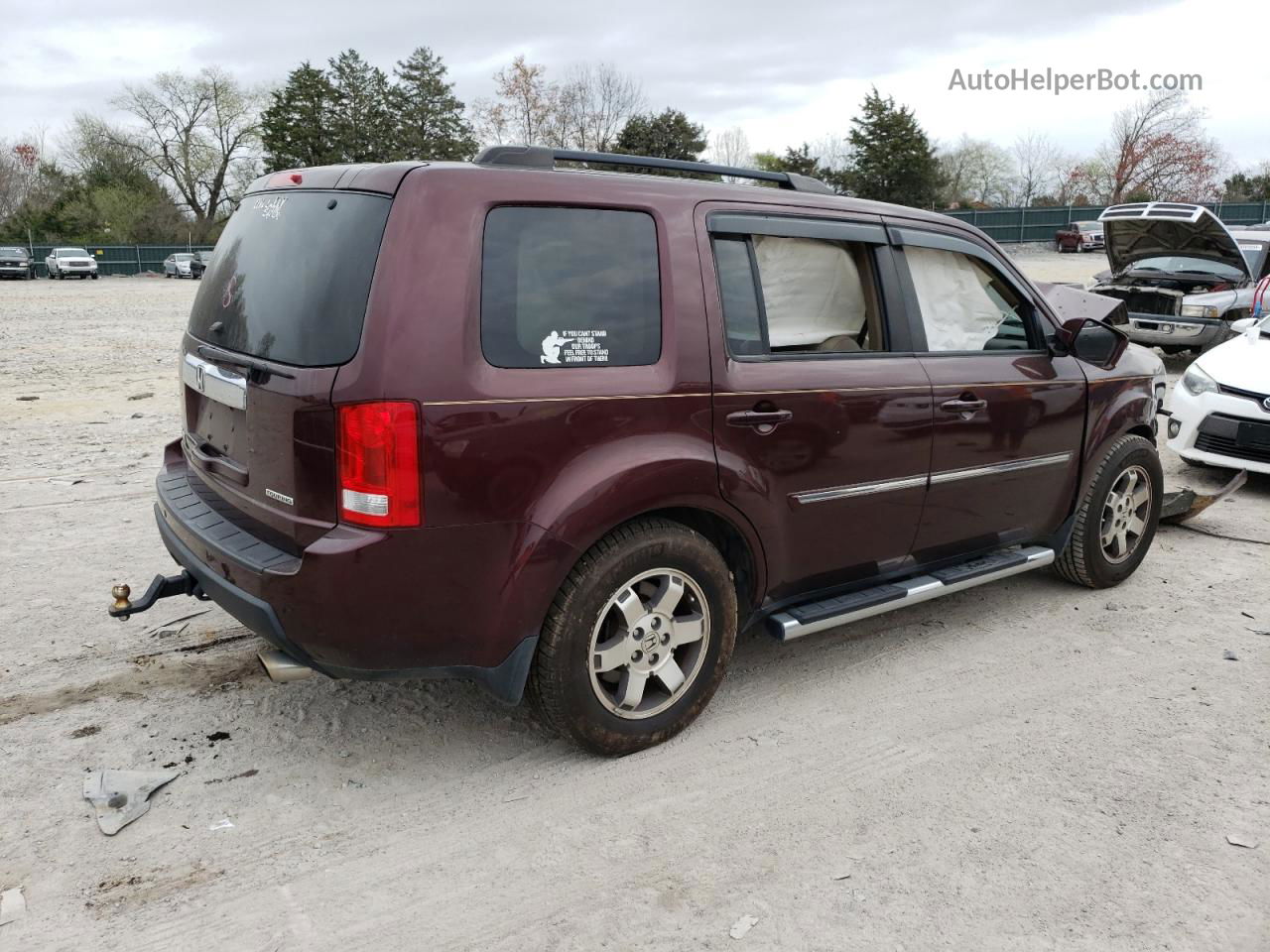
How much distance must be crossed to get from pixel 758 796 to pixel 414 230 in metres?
2.05

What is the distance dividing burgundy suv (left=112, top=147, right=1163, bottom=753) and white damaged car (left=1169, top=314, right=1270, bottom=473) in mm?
3667

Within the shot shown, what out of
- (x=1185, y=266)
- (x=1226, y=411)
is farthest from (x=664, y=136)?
(x=1226, y=411)

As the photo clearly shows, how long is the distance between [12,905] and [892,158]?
51412 millimetres

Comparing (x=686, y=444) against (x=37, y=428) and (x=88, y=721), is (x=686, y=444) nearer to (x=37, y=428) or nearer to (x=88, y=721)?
(x=88, y=721)

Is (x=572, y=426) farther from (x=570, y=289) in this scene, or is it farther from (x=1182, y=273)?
(x=1182, y=273)

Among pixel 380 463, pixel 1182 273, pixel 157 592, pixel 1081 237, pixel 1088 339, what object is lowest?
pixel 157 592

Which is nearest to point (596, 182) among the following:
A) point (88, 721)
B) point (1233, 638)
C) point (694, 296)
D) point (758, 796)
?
point (694, 296)

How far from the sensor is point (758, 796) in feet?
10.6

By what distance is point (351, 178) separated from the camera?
3096 millimetres

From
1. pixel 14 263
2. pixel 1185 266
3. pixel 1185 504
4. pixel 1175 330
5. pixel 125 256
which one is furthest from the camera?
pixel 125 256

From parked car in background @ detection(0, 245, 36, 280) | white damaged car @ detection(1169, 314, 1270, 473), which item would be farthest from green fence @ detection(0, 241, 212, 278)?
white damaged car @ detection(1169, 314, 1270, 473)

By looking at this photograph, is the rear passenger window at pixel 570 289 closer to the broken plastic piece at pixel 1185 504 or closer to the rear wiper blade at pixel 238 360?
the rear wiper blade at pixel 238 360

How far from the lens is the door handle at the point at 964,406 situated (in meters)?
4.09

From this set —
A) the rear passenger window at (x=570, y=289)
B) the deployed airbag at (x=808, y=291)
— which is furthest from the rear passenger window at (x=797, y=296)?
the rear passenger window at (x=570, y=289)
